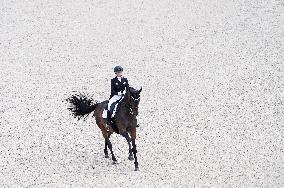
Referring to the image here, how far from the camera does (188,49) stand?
22.9 meters

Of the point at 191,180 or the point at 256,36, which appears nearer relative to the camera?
the point at 191,180

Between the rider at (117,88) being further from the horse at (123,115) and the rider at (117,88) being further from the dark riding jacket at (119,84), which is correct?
the horse at (123,115)

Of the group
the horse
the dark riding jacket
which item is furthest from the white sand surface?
the dark riding jacket

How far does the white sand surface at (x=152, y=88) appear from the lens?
1234 cm

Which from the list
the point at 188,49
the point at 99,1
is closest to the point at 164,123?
the point at 188,49

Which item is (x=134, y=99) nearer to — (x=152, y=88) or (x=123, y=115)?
(x=123, y=115)

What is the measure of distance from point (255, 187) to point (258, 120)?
4.20 metres

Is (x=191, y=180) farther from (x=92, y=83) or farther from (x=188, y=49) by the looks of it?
(x=188, y=49)

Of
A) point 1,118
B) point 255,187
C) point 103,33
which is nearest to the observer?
point 255,187

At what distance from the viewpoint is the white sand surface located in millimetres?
12336

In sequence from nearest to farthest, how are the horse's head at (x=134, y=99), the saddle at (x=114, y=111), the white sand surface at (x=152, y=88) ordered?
the horse's head at (x=134, y=99) < the saddle at (x=114, y=111) < the white sand surface at (x=152, y=88)

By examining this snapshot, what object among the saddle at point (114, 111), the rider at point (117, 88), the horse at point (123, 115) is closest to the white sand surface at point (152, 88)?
the horse at point (123, 115)

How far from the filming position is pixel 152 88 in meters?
18.6

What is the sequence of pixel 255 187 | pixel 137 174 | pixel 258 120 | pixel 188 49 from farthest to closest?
pixel 188 49 → pixel 258 120 → pixel 137 174 → pixel 255 187
